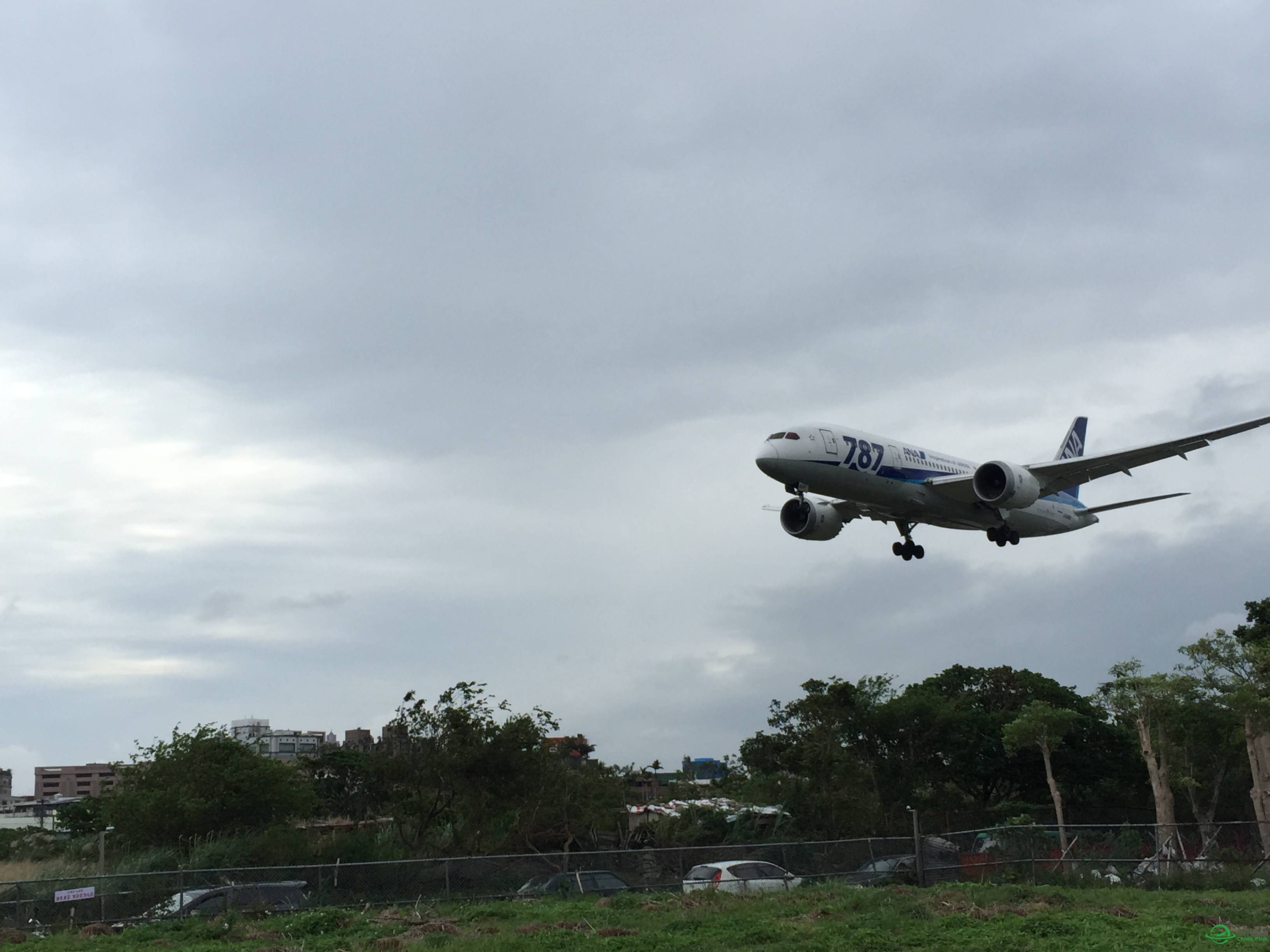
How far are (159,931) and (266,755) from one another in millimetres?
20756

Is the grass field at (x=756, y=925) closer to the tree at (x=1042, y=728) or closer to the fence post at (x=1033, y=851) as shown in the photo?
the fence post at (x=1033, y=851)

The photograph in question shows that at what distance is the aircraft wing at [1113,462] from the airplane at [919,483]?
1.5 inches

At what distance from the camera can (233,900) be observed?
2081cm

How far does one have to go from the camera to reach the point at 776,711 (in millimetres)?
53594

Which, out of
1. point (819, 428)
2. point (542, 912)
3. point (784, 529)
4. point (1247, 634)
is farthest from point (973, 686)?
point (542, 912)

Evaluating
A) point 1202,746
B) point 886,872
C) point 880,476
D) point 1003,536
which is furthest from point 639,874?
point 1202,746

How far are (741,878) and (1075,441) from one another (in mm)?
30676

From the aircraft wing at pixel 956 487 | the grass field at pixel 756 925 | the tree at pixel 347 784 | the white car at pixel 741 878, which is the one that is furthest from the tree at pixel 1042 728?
the tree at pixel 347 784

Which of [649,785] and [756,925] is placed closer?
[756,925]

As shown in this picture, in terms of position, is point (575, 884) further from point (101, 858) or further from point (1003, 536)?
point (1003, 536)

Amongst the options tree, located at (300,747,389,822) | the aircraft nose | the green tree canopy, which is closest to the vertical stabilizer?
the green tree canopy

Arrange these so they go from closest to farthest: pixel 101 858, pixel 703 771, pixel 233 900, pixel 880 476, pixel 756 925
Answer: pixel 756 925 < pixel 233 900 < pixel 101 858 < pixel 880 476 < pixel 703 771

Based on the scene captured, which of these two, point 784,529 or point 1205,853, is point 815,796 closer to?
Result: point 784,529

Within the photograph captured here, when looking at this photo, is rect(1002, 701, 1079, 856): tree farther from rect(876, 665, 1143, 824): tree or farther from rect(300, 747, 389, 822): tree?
rect(300, 747, 389, 822): tree
